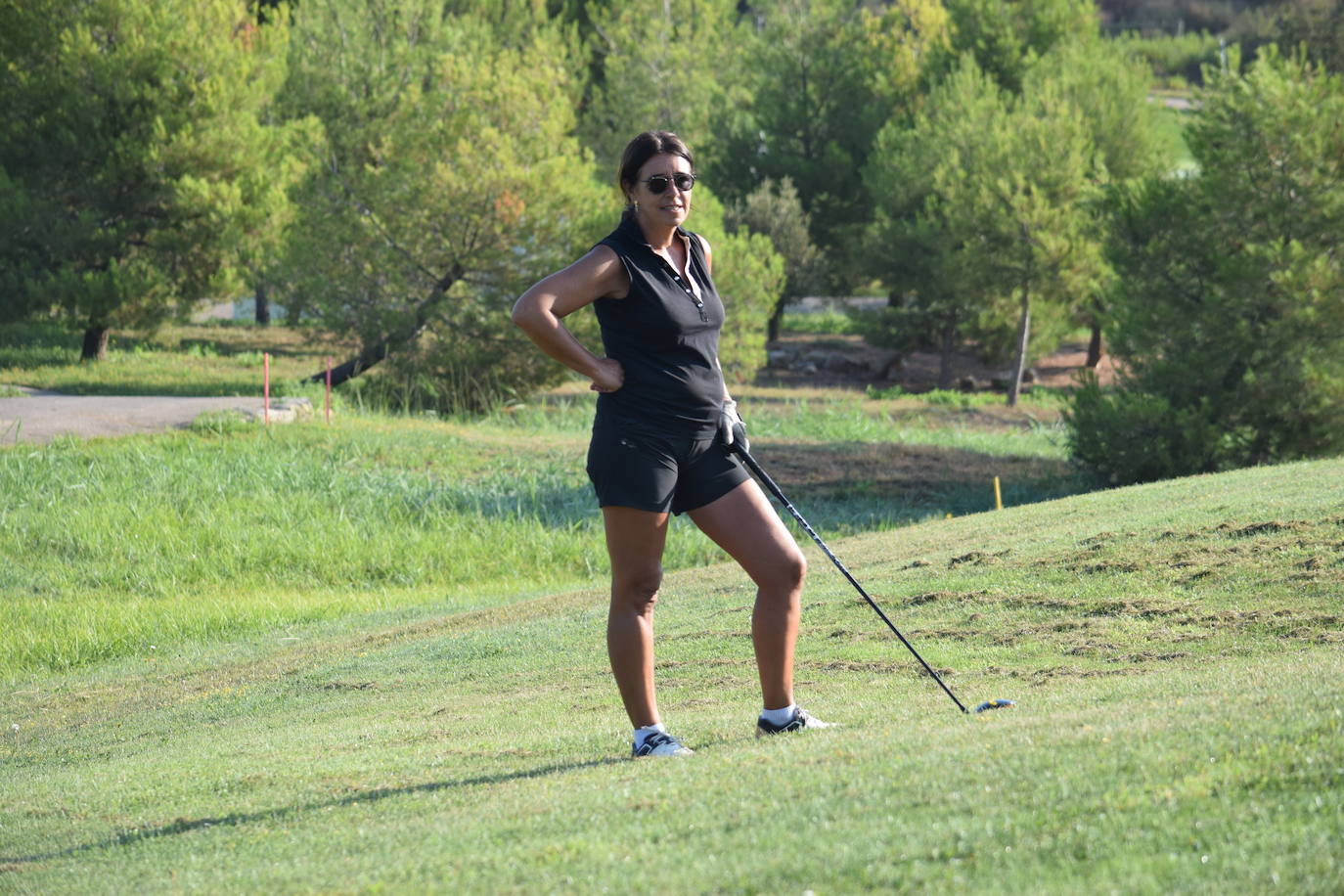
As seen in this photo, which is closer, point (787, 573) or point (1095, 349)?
point (787, 573)

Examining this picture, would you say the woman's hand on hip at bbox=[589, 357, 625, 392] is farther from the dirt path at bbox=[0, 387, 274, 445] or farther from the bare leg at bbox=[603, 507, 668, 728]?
the dirt path at bbox=[0, 387, 274, 445]

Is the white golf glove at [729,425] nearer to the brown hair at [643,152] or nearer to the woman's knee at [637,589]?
the woman's knee at [637,589]

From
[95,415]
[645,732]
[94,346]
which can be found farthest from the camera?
[94,346]

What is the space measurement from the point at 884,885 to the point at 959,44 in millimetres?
41730

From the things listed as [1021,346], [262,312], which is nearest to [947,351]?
[1021,346]

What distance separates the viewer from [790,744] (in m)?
5.21

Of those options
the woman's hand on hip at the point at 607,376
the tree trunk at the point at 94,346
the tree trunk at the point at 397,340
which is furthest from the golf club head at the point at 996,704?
the tree trunk at the point at 94,346

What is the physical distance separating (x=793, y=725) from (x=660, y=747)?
0.53 meters

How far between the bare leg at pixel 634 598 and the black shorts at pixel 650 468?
67 millimetres

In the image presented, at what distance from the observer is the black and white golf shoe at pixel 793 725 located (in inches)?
218

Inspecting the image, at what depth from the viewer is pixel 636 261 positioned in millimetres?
5211

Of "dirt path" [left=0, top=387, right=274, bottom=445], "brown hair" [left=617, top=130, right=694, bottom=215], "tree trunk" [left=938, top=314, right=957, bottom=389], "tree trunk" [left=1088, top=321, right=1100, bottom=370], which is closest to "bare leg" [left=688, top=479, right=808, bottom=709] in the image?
"brown hair" [left=617, top=130, right=694, bottom=215]

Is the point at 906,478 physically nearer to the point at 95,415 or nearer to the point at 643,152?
the point at 95,415

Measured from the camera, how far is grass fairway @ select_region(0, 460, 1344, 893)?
3.69 metres
